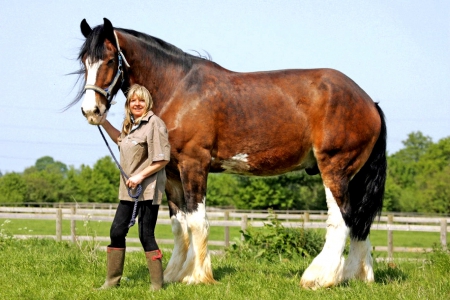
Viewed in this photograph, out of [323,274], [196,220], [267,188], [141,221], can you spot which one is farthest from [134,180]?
[267,188]

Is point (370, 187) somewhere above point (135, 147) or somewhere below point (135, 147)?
below

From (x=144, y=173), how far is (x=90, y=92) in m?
0.92

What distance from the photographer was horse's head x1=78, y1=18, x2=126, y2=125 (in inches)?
201

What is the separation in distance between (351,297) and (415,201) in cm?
5044

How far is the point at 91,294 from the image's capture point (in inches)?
194

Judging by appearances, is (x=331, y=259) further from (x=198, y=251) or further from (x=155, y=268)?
(x=155, y=268)

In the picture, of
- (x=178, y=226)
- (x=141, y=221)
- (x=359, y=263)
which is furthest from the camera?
(x=359, y=263)

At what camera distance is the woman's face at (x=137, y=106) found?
206 inches

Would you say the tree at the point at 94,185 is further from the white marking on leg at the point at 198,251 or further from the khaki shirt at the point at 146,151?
the khaki shirt at the point at 146,151

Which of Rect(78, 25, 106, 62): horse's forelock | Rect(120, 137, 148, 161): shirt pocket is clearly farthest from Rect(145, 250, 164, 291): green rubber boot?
Rect(78, 25, 106, 62): horse's forelock

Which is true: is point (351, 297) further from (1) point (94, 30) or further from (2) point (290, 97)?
(1) point (94, 30)

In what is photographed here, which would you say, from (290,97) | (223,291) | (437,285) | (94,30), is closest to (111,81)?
(94,30)

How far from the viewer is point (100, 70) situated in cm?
530

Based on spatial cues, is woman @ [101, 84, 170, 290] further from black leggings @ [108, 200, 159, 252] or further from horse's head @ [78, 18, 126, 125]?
horse's head @ [78, 18, 126, 125]
